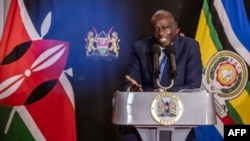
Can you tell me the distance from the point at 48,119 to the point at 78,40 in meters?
0.63

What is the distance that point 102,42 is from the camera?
2.93 meters

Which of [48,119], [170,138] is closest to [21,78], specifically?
[48,119]

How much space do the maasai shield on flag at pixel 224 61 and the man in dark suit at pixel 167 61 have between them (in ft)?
3.17

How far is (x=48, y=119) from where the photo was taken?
2.94m

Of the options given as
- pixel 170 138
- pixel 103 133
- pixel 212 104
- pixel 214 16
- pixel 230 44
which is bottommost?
pixel 103 133

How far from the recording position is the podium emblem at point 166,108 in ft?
5.16

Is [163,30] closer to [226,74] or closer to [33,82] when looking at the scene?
[226,74]

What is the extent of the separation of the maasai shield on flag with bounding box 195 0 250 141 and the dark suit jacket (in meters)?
0.96

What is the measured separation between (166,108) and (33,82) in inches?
62.9

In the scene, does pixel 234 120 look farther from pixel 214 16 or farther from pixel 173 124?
pixel 173 124

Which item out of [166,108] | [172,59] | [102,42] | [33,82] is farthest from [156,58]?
[33,82]

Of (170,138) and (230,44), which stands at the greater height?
(230,44)

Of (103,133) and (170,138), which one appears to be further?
(103,133)

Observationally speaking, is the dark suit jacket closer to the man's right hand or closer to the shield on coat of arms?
the man's right hand
